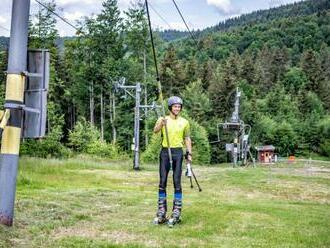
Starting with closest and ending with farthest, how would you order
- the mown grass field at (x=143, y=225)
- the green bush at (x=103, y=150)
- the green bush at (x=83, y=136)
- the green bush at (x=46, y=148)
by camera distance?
the mown grass field at (x=143, y=225), the green bush at (x=46, y=148), the green bush at (x=103, y=150), the green bush at (x=83, y=136)

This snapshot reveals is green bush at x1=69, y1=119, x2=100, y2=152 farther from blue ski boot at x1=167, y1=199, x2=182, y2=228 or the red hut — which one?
blue ski boot at x1=167, y1=199, x2=182, y2=228

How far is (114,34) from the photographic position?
65.4 metres

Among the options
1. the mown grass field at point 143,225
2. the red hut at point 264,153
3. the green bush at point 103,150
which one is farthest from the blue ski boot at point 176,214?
the red hut at point 264,153

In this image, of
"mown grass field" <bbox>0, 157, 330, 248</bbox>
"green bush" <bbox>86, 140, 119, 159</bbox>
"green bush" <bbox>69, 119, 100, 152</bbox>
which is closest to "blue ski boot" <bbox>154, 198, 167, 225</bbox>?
"mown grass field" <bbox>0, 157, 330, 248</bbox>

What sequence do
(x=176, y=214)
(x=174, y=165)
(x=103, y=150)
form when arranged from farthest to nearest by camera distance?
1. (x=103, y=150)
2. (x=174, y=165)
3. (x=176, y=214)

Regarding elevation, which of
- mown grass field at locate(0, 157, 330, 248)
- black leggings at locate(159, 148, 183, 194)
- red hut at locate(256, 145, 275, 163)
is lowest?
mown grass field at locate(0, 157, 330, 248)

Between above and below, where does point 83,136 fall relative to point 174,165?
above

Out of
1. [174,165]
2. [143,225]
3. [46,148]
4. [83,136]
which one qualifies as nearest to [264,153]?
[83,136]

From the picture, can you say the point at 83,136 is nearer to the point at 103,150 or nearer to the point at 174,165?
the point at 103,150

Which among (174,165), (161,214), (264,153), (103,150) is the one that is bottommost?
(161,214)

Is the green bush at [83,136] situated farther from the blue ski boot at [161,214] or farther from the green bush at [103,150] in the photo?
the blue ski boot at [161,214]

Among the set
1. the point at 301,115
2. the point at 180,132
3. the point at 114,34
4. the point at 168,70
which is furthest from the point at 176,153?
the point at 301,115

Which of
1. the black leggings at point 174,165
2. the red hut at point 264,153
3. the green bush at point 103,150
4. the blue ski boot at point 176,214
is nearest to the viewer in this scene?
the blue ski boot at point 176,214

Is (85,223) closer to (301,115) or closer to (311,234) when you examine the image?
(311,234)
